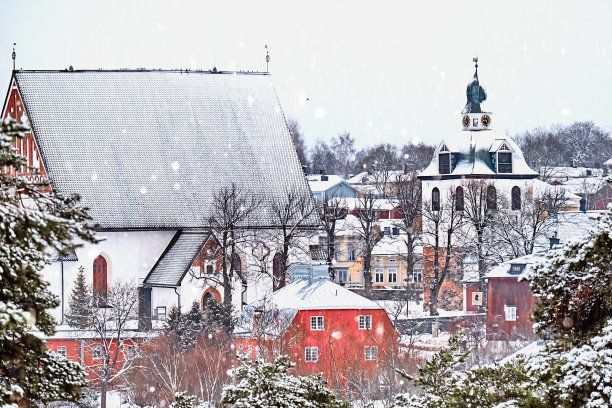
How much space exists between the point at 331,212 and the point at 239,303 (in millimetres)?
11465

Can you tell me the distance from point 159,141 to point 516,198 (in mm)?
18170

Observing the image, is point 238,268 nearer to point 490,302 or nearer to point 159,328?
point 159,328

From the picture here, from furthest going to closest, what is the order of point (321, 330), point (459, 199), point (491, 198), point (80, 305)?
1. point (459, 199)
2. point (491, 198)
3. point (80, 305)
4. point (321, 330)

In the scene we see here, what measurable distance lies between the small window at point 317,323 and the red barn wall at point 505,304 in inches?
277

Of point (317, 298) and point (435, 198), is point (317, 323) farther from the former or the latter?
point (435, 198)

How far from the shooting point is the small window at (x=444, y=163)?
194ft

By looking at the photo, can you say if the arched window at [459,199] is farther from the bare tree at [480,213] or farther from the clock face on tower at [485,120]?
the clock face on tower at [485,120]

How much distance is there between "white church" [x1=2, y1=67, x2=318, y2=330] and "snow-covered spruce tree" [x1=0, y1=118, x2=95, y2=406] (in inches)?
1320

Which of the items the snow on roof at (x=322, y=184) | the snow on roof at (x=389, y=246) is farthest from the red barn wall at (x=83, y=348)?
the snow on roof at (x=322, y=184)

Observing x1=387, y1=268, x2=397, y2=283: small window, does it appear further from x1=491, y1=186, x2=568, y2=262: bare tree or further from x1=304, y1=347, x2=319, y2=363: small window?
x1=304, y1=347, x2=319, y2=363: small window

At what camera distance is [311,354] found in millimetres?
34906

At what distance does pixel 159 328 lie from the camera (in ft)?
125

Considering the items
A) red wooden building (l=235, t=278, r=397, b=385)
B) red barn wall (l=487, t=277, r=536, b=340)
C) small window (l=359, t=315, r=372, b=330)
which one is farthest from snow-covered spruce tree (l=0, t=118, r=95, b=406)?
red barn wall (l=487, t=277, r=536, b=340)

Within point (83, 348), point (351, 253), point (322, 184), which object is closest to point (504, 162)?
point (351, 253)
